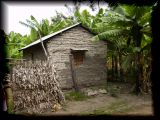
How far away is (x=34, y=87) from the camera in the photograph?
300 inches

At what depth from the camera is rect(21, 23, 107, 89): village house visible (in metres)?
11.4

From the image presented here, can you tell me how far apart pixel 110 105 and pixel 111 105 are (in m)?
0.04

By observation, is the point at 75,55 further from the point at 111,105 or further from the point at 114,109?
the point at 114,109

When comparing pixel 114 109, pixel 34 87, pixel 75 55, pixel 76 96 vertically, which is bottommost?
pixel 114 109

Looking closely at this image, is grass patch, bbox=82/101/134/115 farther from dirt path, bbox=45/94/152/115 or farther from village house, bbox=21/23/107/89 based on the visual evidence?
village house, bbox=21/23/107/89

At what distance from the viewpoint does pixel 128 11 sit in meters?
10.6

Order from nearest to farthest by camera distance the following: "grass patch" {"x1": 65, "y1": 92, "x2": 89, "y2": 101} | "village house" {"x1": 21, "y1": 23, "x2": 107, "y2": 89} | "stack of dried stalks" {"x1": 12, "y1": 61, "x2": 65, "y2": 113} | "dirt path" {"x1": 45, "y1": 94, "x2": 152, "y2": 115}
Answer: "stack of dried stalks" {"x1": 12, "y1": 61, "x2": 65, "y2": 113}, "dirt path" {"x1": 45, "y1": 94, "x2": 152, "y2": 115}, "grass patch" {"x1": 65, "y1": 92, "x2": 89, "y2": 101}, "village house" {"x1": 21, "y1": 23, "x2": 107, "y2": 89}

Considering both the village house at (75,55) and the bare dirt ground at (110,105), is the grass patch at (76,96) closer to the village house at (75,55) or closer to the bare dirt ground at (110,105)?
the bare dirt ground at (110,105)

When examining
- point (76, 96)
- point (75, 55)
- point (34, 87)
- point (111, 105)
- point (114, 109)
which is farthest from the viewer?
point (75, 55)

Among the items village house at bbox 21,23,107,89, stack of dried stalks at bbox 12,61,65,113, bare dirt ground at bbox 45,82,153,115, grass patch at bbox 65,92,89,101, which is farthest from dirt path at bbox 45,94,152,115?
village house at bbox 21,23,107,89

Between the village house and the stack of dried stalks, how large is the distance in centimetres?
313

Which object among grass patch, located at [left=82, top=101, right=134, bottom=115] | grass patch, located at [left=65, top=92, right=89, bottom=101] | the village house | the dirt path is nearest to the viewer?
grass patch, located at [left=82, top=101, right=134, bottom=115]

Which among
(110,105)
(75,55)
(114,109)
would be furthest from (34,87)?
(75,55)

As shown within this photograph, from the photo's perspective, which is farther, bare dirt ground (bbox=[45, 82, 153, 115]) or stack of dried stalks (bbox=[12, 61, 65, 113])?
bare dirt ground (bbox=[45, 82, 153, 115])
